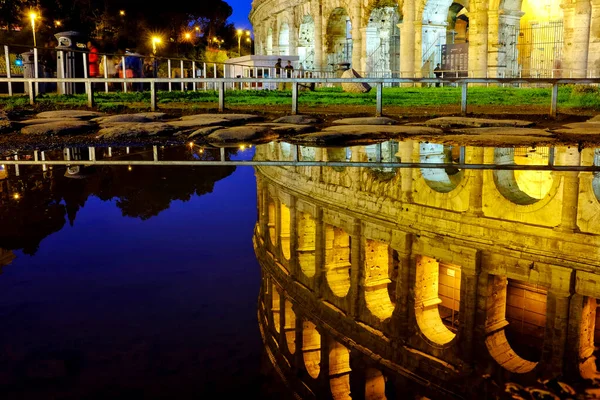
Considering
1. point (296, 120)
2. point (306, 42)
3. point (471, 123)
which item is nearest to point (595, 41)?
point (471, 123)

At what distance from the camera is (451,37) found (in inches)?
1310

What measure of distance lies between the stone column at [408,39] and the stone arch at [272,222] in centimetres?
2292

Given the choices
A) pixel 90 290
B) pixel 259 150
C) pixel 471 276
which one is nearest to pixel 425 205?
pixel 471 276

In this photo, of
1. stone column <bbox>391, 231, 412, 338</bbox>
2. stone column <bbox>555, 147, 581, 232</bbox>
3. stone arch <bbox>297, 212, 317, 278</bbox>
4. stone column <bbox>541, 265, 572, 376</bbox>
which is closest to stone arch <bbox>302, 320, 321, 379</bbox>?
stone column <bbox>391, 231, 412, 338</bbox>

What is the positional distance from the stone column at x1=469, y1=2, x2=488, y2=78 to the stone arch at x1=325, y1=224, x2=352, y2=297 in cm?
2054

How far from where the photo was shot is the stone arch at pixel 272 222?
12.2 feet

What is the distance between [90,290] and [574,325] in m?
1.74

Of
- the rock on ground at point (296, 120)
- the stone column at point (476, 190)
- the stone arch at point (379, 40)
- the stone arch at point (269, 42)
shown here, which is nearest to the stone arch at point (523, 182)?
the stone column at point (476, 190)

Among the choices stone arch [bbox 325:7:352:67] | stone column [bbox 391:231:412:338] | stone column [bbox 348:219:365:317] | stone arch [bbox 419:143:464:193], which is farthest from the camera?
stone arch [bbox 325:7:352:67]

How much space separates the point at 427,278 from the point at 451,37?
32106mm

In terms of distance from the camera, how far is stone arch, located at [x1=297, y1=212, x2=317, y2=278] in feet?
12.0

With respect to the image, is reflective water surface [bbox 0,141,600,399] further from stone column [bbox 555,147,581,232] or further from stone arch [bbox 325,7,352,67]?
stone arch [bbox 325,7,352,67]

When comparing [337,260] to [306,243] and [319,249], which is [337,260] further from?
[306,243]

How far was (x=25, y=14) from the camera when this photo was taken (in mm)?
45719
